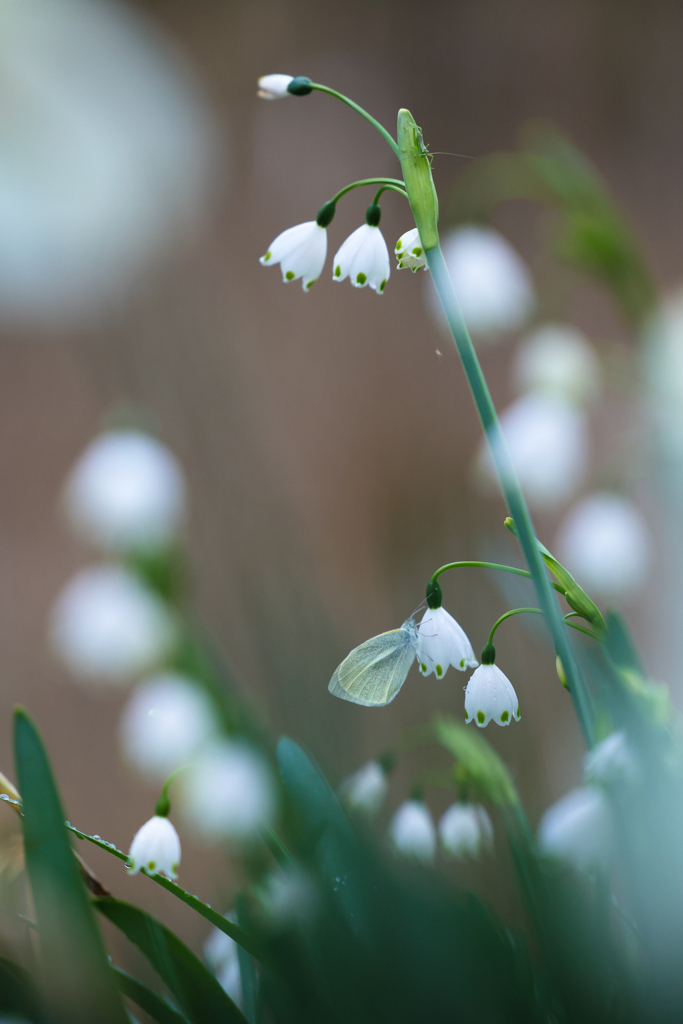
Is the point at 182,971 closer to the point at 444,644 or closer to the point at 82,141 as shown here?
the point at 444,644

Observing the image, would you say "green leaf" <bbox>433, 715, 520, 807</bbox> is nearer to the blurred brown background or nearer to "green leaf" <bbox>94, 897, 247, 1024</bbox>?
"green leaf" <bbox>94, 897, 247, 1024</bbox>

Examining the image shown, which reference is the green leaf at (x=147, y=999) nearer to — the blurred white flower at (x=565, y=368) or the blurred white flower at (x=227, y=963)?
the blurred white flower at (x=227, y=963)

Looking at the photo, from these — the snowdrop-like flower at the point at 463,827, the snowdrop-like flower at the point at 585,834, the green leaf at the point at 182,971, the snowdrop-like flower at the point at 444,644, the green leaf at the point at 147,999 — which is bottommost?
the green leaf at the point at 147,999

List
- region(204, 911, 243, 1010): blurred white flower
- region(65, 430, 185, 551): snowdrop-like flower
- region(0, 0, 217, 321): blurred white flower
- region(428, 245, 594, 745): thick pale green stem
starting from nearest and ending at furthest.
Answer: region(428, 245, 594, 745): thick pale green stem, region(204, 911, 243, 1010): blurred white flower, region(65, 430, 185, 551): snowdrop-like flower, region(0, 0, 217, 321): blurred white flower

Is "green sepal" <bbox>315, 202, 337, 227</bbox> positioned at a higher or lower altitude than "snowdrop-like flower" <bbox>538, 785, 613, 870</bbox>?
higher

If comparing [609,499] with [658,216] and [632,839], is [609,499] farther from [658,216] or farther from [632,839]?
[658,216]

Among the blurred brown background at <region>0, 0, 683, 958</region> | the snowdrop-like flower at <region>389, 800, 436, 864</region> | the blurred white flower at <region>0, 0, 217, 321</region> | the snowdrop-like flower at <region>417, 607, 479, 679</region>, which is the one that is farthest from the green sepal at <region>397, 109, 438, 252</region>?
the blurred white flower at <region>0, 0, 217, 321</region>

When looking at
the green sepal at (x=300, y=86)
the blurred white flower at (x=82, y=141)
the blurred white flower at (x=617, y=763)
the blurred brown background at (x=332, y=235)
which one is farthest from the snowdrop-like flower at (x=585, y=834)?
the blurred white flower at (x=82, y=141)
